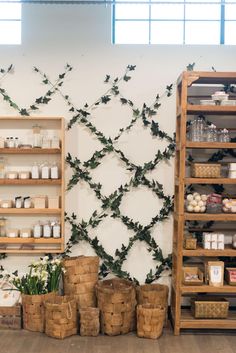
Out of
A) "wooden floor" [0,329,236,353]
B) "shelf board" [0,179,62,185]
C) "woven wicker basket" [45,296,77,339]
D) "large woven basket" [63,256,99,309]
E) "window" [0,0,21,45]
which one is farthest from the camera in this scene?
"window" [0,0,21,45]

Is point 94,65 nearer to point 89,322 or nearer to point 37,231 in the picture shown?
point 37,231

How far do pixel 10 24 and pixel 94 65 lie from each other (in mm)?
1100

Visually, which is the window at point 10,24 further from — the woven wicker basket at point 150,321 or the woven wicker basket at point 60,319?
the woven wicker basket at point 150,321

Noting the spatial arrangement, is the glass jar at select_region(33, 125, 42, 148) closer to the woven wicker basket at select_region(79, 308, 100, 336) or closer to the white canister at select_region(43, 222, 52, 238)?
the white canister at select_region(43, 222, 52, 238)

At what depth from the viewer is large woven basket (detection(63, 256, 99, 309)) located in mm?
4461

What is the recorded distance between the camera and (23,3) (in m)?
4.69

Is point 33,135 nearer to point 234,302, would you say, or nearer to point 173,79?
point 173,79

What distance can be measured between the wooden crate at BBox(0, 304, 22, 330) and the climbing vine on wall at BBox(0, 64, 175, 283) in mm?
708

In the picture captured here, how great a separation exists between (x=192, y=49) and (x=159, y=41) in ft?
1.35

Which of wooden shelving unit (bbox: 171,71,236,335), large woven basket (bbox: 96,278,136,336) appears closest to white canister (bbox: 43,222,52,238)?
large woven basket (bbox: 96,278,136,336)

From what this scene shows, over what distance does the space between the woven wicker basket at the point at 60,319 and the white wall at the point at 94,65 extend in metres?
1.20

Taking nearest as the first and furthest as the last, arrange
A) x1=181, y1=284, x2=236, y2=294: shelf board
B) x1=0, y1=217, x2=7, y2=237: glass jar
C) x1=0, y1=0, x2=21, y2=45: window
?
x1=181, y1=284, x2=236, y2=294: shelf board, x1=0, y1=217, x2=7, y2=237: glass jar, x1=0, y1=0, x2=21, y2=45: window

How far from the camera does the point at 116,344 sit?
4.04 metres

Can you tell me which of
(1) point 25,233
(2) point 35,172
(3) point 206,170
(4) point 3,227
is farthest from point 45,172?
(3) point 206,170
